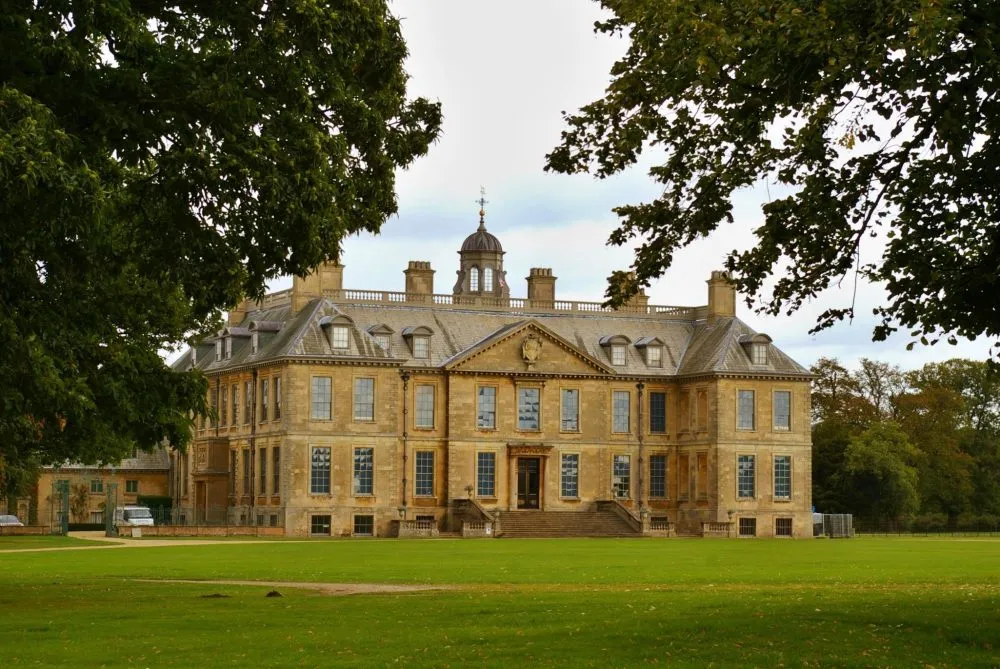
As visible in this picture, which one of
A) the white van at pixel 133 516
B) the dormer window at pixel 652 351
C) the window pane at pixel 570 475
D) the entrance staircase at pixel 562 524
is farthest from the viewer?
the dormer window at pixel 652 351

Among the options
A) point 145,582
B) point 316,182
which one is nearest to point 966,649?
point 316,182

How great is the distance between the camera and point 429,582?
31.3m

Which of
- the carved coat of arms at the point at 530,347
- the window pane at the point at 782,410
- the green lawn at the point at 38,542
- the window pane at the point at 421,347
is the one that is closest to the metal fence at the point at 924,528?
the window pane at the point at 782,410

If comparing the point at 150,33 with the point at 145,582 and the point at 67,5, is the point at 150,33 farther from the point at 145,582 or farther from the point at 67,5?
the point at 145,582

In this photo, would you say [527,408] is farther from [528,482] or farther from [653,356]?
[653,356]

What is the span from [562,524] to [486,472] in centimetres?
453

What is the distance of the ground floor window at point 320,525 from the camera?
68688 mm

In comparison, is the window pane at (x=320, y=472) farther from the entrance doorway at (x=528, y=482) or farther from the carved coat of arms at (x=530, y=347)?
the carved coat of arms at (x=530, y=347)

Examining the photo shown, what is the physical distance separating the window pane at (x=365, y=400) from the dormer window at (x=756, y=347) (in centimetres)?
1597

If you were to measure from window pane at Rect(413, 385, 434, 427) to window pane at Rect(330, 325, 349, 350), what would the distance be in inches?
161

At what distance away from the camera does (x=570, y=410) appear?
7450 centimetres

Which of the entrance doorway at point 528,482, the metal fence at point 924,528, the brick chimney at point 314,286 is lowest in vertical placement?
the metal fence at point 924,528

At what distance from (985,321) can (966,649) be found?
13.0 ft

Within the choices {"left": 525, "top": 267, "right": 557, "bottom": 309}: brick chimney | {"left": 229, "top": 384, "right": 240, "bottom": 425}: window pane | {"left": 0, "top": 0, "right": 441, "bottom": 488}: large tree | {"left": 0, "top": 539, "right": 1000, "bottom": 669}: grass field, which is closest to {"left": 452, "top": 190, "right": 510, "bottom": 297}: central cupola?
{"left": 525, "top": 267, "right": 557, "bottom": 309}: brick chimney
